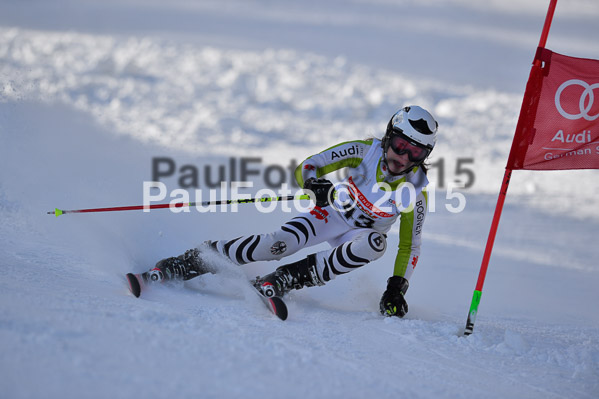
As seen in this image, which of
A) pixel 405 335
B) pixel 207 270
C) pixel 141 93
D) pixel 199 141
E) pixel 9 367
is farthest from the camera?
pixel 141 93

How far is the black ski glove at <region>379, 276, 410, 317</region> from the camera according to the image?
372cm

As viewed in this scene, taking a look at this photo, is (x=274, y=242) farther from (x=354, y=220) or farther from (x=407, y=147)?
(x=407, y=147)

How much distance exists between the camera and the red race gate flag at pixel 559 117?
3643 mm

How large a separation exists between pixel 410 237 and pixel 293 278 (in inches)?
35.4

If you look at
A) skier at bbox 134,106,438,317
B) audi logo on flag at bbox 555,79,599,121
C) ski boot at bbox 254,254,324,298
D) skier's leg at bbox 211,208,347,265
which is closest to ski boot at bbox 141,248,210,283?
skier at bbox 134,106,438,317

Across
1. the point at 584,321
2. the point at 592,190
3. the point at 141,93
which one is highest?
the point at 141,93

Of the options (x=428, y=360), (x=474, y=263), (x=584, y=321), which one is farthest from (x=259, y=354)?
(x=474, y=263)

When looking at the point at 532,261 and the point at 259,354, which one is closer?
the point at 259,354

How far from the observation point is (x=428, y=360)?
2.85 m

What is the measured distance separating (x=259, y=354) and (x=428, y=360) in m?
0.92

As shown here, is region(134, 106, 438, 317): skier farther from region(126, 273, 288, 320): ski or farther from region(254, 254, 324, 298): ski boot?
region(126, 273, 288, 320): ski

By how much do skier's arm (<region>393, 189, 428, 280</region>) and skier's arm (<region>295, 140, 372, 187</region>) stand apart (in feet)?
1.66

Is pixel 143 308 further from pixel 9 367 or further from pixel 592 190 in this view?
pixel 592 190

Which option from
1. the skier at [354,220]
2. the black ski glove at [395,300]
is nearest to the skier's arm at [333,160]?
the skier at [354,220]
